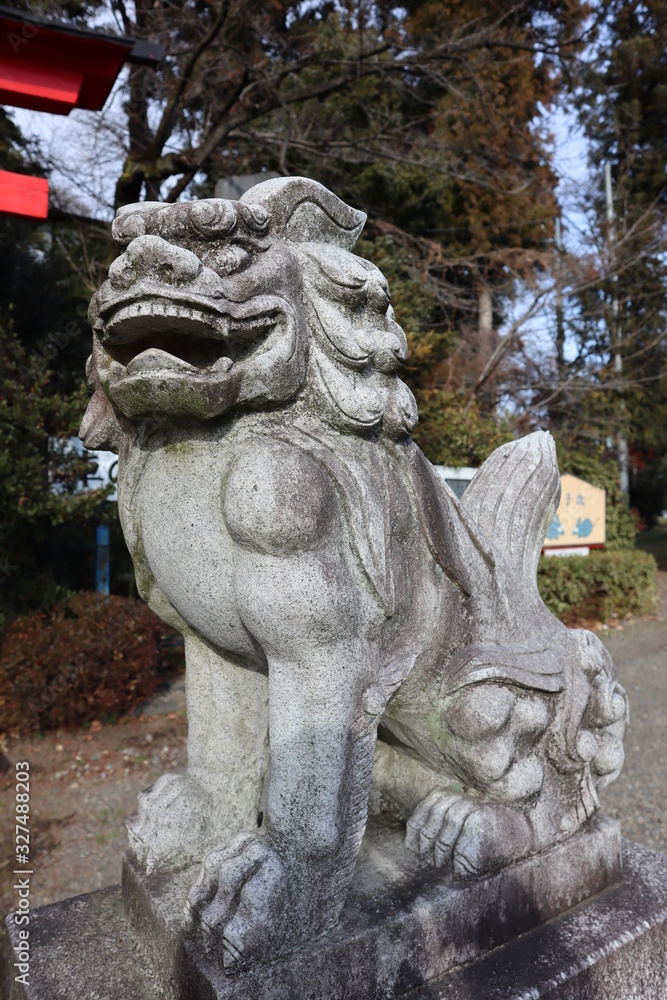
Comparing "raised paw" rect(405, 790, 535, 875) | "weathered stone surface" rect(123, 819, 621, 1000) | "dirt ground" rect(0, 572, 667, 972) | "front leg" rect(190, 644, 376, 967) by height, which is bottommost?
"dirt ground" rect(0, 572, 667, 972)

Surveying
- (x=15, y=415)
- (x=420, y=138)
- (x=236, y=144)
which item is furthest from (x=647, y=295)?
(x=15, y=415)

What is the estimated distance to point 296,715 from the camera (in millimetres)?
1303

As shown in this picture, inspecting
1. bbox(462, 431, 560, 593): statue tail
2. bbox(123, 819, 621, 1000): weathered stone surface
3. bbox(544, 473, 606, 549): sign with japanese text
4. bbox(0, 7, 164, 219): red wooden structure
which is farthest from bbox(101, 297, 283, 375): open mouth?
bbox(544, 473, 606, 549): sign with japanese text

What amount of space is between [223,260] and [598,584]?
24.7 ft

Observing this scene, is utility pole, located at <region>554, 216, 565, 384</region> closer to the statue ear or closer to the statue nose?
the statue ear

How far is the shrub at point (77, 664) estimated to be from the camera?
4.45 m

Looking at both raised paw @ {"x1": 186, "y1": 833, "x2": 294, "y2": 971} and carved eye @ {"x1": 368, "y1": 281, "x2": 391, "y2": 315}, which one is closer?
raised paw @ {"x1": 186, "y1": 833, "x2": 294, "y2": 971}

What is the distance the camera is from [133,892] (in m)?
1.54

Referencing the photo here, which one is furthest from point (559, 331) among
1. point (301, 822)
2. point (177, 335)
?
point (301, 822)

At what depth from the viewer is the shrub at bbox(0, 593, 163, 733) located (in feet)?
14.6

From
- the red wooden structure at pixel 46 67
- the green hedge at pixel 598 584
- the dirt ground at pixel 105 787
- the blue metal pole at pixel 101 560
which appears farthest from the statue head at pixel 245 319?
the green hedge at pixel 598 584

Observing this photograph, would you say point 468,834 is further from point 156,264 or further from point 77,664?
point 77,664

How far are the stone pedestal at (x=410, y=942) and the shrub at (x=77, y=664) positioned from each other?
3071 mm

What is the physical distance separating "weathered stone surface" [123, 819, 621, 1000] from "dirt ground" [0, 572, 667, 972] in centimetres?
168
